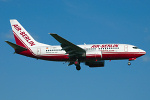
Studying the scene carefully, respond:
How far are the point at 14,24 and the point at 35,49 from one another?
8.51 m

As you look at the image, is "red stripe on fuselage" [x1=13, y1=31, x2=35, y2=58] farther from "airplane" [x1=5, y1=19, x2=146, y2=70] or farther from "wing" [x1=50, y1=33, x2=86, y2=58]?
"wing" [x1=50, y1=33, x2=86, y2=58]

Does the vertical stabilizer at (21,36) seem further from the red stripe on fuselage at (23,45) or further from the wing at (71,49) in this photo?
the wing at (71,49)

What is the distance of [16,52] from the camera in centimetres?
5841

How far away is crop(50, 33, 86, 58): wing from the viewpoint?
53281 millimetres

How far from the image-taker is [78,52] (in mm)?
56219

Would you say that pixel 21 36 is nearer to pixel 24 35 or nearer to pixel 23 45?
pixel 24 35

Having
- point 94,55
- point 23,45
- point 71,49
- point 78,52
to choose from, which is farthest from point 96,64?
point 23,45

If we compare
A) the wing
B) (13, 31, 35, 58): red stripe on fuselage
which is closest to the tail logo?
(13, 31, 35, 58): red stripe on fuselage

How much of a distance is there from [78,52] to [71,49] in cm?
151

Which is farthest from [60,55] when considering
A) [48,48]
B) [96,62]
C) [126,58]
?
[126,58]

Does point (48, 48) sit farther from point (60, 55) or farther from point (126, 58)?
point (126, 58)

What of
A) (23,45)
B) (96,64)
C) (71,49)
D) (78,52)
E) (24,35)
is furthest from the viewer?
(24,35)

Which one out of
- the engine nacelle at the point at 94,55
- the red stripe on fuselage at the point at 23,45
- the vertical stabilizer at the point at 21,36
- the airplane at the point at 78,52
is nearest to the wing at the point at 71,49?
the airplane at the point at 78,52

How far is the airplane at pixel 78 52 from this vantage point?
55.2 meters
